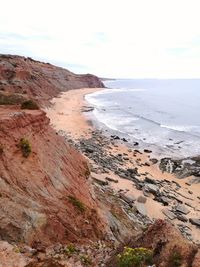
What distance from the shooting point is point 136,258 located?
10.4 metres

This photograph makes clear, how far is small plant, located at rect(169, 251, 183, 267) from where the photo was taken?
979 centimetres

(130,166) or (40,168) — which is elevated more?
(40,168)

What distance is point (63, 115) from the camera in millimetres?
64625

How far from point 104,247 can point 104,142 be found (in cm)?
3213

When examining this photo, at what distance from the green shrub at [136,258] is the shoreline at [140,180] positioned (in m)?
13.4

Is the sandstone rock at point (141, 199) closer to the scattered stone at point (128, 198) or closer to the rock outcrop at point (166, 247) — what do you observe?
the scattered stone at point (128, 198)

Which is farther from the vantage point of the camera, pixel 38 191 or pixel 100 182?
pixel 100 182

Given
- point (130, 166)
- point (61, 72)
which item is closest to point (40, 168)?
point (130, 166)

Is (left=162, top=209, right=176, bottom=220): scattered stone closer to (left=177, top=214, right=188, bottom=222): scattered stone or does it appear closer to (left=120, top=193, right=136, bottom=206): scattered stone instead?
(left=177, top=214, right=188, bottom=222): scattered stone

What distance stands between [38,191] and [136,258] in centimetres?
714

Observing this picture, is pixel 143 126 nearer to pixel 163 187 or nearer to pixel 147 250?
pixel 163 187

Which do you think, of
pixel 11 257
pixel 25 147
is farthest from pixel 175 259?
pixel 25 147

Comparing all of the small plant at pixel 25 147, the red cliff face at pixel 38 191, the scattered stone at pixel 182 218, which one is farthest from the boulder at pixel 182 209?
the small plant at pixel 25 147

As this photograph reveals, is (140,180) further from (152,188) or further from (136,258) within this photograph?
(136,258)
